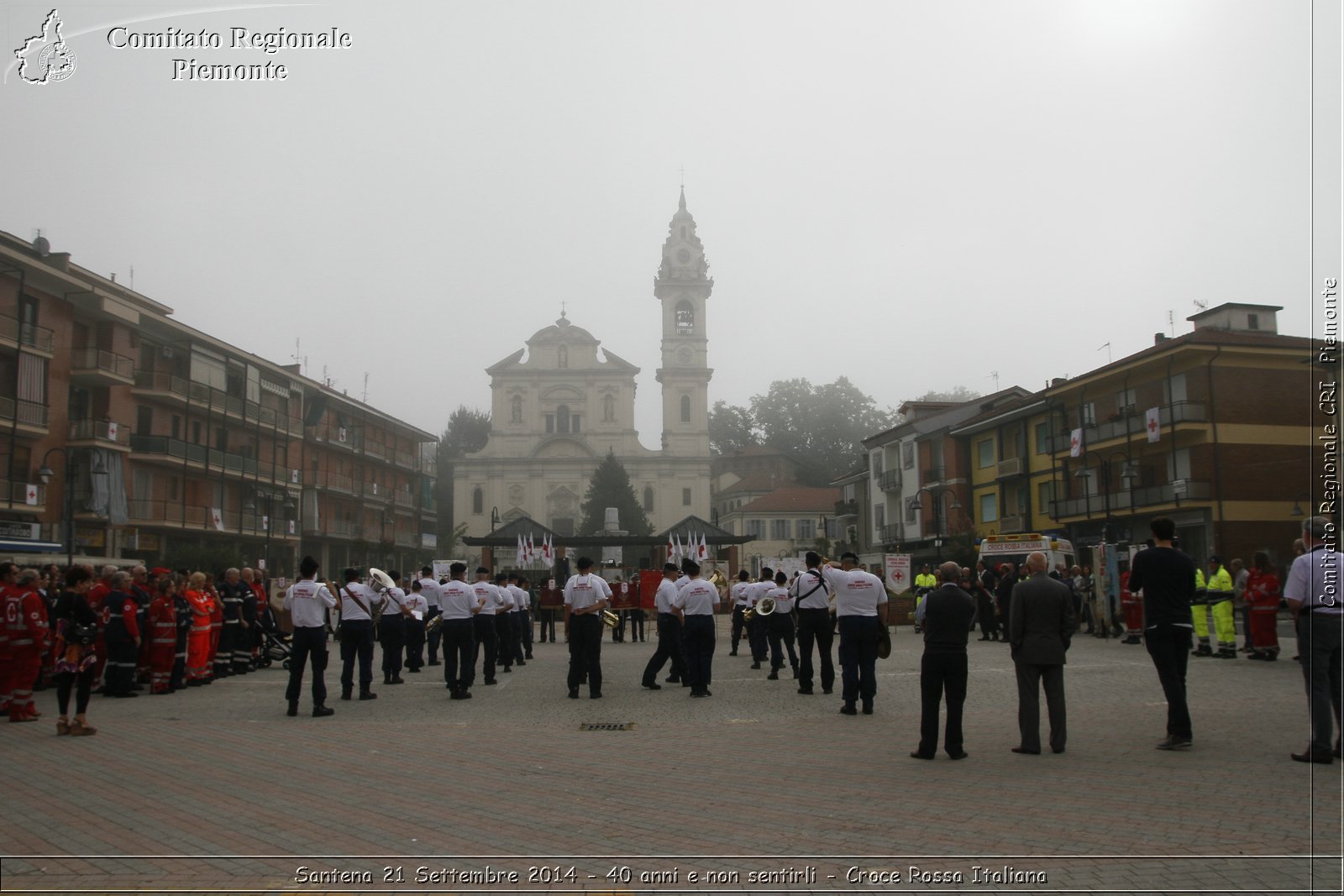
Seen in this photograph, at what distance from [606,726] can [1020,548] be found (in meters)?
22.3

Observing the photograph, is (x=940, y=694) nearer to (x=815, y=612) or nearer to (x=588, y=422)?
(x=815, y=612)

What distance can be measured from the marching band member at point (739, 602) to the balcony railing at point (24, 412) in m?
25.0

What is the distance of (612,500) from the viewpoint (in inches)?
3314

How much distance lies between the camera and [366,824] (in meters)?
6.77

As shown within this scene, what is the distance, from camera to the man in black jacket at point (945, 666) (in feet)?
30.0

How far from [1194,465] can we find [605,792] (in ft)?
121

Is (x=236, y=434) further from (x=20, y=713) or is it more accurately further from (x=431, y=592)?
(x=20, y=713)

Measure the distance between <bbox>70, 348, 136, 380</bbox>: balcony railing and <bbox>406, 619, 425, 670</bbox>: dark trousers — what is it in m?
25.9

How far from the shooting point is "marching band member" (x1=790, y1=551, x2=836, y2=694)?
14.2 m

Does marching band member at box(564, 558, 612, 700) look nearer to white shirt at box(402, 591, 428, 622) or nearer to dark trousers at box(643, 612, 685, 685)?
dark trousers at box(643, 612, 685, 685)

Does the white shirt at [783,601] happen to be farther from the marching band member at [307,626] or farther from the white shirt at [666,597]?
the marching band member at [307,626]

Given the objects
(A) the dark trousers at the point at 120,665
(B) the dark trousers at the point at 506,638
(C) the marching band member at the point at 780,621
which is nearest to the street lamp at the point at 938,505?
(B) the dark trousers at the point at 506,638

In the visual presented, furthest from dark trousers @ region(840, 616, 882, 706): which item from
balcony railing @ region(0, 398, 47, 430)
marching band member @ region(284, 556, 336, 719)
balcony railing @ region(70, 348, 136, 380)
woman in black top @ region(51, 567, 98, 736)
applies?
balcony railing @ region(70, 348, 136, 380)

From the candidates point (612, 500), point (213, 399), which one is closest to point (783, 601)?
point (213, 399)
